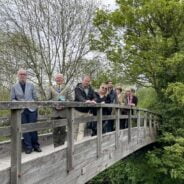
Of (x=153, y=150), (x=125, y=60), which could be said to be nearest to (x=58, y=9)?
(x=125, y=60)

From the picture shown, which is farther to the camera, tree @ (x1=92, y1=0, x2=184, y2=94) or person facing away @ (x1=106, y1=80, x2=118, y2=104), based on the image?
tree @ (x1=92, y1=0, x2=184, y2=94)

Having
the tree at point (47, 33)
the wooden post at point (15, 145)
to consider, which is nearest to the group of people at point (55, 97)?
the wooden post at point (15, 145)

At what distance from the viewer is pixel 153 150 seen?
1459 cm

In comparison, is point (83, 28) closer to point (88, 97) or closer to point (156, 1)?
point (156, 1)

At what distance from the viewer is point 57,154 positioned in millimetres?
5043

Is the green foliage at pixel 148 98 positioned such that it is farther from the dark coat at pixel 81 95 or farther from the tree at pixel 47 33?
the dark coat at pixel 81 95

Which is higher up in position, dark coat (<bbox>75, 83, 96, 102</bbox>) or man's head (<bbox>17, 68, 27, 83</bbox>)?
man's head (<bbox>17, 68, 27, 83</bbox>)

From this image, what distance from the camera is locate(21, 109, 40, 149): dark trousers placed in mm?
5144

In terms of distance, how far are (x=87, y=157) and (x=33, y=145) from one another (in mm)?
1286

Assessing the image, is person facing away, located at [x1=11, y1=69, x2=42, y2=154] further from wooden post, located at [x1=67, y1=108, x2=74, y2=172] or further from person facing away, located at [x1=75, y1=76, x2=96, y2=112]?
person facing away, located at [x1=75, y1=76, x2=96, y2=112]

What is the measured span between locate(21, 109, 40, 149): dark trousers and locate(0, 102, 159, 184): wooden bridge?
0.14 metres

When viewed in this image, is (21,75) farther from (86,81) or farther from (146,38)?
(146,38)

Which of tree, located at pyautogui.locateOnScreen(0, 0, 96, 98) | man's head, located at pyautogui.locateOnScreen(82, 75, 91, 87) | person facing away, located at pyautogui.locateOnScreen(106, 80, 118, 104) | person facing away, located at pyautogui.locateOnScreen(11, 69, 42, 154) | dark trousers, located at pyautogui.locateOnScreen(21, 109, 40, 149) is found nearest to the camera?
dark trousers, located at pyautogui.locateOnScreen(21, 109, 40, 149)

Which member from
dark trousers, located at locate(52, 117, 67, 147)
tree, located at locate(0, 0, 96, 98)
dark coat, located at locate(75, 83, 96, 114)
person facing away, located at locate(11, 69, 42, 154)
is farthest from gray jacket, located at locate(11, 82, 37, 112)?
tree, located at locate(0, 0, 96, 98)
